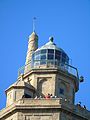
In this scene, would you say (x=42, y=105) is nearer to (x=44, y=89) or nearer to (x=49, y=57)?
(x=44, y=89)

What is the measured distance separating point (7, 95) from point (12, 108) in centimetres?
354

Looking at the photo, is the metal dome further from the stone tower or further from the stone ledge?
the stone ledge

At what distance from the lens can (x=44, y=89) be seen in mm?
79062

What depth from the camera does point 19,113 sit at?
246 feet

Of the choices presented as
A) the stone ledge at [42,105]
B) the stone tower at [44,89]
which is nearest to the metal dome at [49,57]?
the stone tower at [44,89]

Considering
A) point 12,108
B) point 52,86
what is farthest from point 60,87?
point 12,108

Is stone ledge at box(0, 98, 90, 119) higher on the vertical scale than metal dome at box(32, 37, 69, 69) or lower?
lower

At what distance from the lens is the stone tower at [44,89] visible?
7494 cm

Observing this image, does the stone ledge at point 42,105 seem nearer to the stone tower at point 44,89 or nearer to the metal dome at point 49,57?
the stone tower at point 44,89

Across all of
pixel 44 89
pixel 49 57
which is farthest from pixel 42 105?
pixel 49 57

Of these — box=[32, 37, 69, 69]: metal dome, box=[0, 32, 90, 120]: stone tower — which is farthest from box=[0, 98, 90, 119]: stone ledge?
box=[32, 37, 69, 69]: metal dome

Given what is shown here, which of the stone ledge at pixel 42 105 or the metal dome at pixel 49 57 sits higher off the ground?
the metal dome at pixel 49 57

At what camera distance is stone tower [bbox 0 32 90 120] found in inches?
2950

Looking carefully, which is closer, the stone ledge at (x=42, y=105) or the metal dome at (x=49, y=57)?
the stone ledge at (x=42, y=105)
